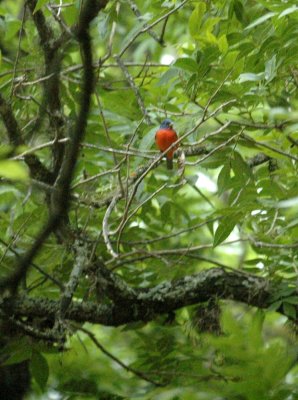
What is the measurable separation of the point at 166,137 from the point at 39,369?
3.93 ft

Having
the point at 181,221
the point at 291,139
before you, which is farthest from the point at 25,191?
the point at 291,139

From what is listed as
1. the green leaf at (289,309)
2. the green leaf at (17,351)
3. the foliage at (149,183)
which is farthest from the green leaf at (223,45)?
the green leaf at (17,351)

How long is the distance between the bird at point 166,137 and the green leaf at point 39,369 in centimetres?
107

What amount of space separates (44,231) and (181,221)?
3013mm

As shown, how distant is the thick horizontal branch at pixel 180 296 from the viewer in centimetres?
377

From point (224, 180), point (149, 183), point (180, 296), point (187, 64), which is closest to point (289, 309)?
point (180, 296)

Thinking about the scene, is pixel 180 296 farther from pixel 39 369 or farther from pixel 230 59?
pixel 230 59

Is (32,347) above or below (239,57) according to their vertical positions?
below

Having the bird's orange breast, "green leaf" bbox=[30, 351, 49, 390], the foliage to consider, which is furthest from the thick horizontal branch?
the bird's orange breast

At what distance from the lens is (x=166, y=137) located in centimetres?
372

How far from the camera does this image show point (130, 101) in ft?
13.3

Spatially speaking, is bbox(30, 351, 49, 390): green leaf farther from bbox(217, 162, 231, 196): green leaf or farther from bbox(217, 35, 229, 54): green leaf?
bbox(217, 35, 229, 54): green leaf

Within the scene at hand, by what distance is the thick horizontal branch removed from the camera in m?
3.77

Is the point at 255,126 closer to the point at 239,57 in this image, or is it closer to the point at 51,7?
the point at 239,57
